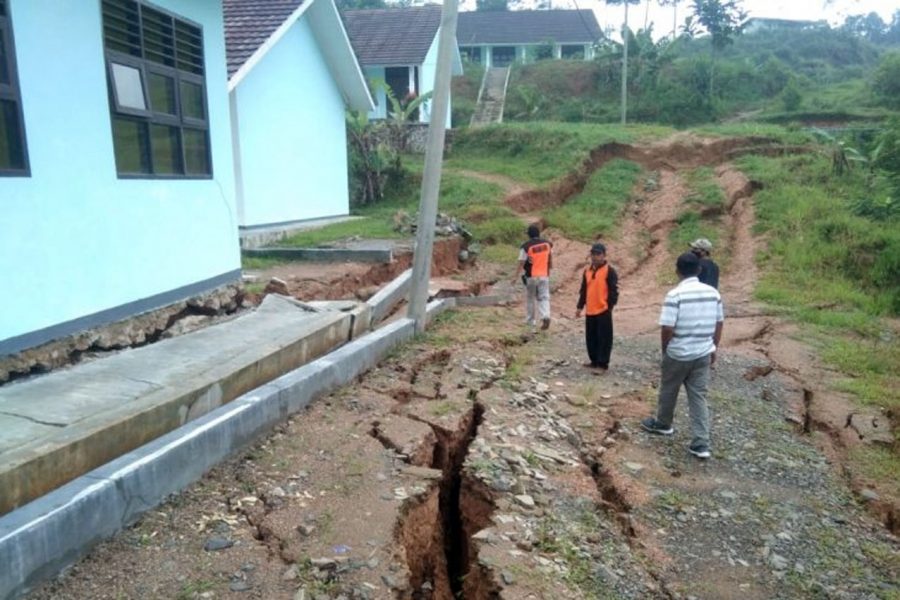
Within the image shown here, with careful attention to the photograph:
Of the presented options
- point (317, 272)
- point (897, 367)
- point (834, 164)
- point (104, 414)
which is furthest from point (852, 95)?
point (104, 414)

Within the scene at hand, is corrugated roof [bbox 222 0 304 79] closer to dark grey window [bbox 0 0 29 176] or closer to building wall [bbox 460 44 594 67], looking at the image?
dark grey window [bbox 0 0 29 176]

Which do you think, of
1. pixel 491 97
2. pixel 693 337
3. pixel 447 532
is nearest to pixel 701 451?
pixel 693 337

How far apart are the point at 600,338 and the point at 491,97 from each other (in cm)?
2649

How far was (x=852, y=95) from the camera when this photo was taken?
28.9m

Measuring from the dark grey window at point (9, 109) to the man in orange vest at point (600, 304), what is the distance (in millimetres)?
5225

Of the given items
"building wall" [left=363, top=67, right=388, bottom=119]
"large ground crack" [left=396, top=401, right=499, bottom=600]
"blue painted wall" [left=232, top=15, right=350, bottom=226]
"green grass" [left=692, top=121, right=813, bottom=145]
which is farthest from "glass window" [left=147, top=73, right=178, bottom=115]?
"building wall" [left=363, top=67, right=388, bottom=119]

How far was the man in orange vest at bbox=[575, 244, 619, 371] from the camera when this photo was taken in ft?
24.6

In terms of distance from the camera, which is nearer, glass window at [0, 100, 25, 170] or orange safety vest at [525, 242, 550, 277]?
glass window at [0, 100, 25, 170]

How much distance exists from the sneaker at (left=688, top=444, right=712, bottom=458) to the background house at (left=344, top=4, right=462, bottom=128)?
21571 millimetres

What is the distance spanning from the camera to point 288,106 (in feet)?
46.4

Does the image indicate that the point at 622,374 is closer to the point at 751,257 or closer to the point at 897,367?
the point at 897,367

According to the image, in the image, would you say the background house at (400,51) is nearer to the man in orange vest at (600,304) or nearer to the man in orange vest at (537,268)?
the man in orange vest at (537,268)

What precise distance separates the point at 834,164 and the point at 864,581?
14742 mm

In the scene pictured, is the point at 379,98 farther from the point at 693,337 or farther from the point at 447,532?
the point at 447,532
